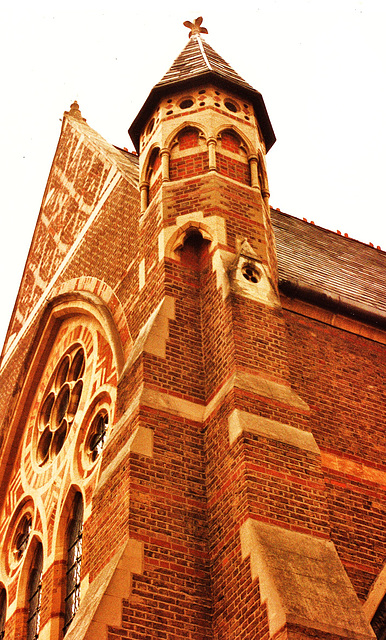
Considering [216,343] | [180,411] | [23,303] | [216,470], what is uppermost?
[23,303]

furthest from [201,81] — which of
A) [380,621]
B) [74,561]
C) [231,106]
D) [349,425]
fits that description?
[380,621]

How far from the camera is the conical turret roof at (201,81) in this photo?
1360 centimetres

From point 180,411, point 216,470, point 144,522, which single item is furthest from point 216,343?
point 144,522

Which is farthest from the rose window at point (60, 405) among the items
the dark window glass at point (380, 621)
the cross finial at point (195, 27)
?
the dark window glass at point (380, 621)

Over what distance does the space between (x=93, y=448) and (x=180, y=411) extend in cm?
329

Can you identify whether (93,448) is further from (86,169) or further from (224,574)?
(86,169)

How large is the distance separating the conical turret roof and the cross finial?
161 cm

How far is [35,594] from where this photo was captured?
1302cm

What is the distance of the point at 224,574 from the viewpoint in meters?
8.71

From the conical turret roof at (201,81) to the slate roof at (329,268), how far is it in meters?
1.95

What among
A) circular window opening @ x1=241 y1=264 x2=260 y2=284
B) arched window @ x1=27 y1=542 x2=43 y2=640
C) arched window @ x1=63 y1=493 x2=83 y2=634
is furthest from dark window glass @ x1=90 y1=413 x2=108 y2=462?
circular window opening @ x1=241 y1=264 x2=260 y2=284

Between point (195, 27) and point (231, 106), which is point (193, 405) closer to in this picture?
point (231, 106)

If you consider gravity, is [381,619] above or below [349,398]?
below

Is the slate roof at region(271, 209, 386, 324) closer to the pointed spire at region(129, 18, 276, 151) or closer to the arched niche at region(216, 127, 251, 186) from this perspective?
the arched niche at region(216, 127, 251, 186)
